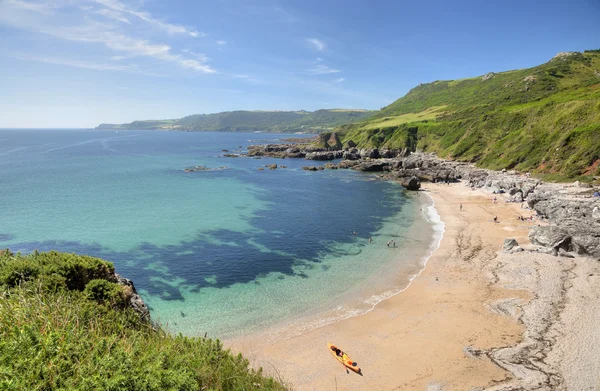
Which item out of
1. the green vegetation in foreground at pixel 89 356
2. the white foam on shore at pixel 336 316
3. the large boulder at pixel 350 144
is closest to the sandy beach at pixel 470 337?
the white foam on shore at pixel 336 316

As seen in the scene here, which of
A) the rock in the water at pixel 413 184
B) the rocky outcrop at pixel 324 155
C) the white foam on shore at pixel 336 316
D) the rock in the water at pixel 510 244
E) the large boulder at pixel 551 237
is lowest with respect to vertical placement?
the white foam on shore at pixel 336 316

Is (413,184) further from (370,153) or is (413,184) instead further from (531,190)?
(370,153)

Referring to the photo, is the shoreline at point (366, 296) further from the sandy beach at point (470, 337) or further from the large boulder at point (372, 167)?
the large boulder at point (372, 167)

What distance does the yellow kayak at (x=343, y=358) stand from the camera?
22191 mm

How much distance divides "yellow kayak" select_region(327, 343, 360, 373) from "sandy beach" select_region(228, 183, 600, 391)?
0.40m

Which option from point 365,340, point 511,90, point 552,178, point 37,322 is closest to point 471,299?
point 365,340

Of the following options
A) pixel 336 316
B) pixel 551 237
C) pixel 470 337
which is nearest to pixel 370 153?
pixel 551 237

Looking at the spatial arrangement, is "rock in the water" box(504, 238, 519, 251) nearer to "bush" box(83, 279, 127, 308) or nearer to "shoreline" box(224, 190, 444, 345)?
"shoreline" box(224, 190, 444, 345)

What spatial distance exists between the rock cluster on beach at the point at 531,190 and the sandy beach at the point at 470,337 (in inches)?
133

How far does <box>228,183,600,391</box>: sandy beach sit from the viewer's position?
68.5ft

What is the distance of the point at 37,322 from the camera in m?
11.1

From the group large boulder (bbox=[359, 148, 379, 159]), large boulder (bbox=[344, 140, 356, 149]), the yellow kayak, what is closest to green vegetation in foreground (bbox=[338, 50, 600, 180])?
large boulder (bbox=[344, 140, 356, 149])

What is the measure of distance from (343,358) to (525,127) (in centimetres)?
10081

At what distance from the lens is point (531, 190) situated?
6462 centimetres
